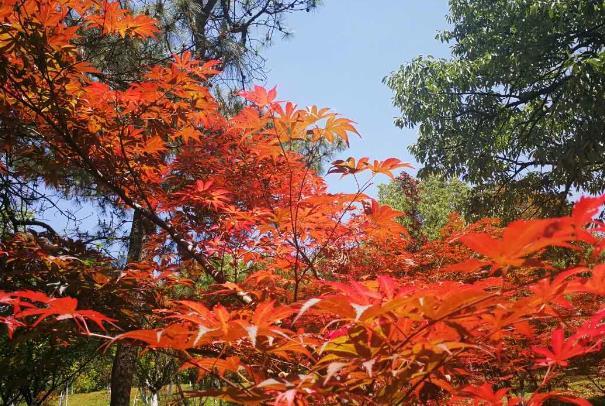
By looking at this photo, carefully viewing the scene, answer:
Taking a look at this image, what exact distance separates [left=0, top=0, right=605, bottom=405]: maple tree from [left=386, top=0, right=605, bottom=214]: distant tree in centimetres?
463

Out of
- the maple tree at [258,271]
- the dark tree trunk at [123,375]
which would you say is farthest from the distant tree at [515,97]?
the dark tree trunk at [123,375]

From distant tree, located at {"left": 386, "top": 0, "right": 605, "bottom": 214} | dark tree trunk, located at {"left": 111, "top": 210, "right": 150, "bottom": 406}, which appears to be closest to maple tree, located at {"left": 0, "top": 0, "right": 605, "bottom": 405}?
dark tree trunk, located at {"left": 111, "top": 210, "right": 150, "bottom": 406}

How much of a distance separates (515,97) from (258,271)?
8252 millimetres

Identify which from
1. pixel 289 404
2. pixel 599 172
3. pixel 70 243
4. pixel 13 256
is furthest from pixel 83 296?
pixel 599 172

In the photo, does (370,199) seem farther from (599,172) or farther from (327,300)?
(599,172)

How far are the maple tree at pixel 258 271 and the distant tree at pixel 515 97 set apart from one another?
4.63 metres

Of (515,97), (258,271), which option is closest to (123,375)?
(258,271)

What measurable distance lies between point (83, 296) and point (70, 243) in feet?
2.03

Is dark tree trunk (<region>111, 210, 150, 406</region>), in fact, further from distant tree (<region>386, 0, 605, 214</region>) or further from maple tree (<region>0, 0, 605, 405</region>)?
distant tree (<region>386, 0, 605, 214</region>)

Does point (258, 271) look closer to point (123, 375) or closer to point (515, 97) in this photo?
point (123, 375)

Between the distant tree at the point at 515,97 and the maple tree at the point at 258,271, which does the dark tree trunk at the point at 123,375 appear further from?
the distant tree at the point at 515,97

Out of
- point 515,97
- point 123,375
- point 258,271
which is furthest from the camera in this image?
point 515,97

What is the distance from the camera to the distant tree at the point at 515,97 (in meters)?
7.05

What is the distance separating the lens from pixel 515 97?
28.6ft
